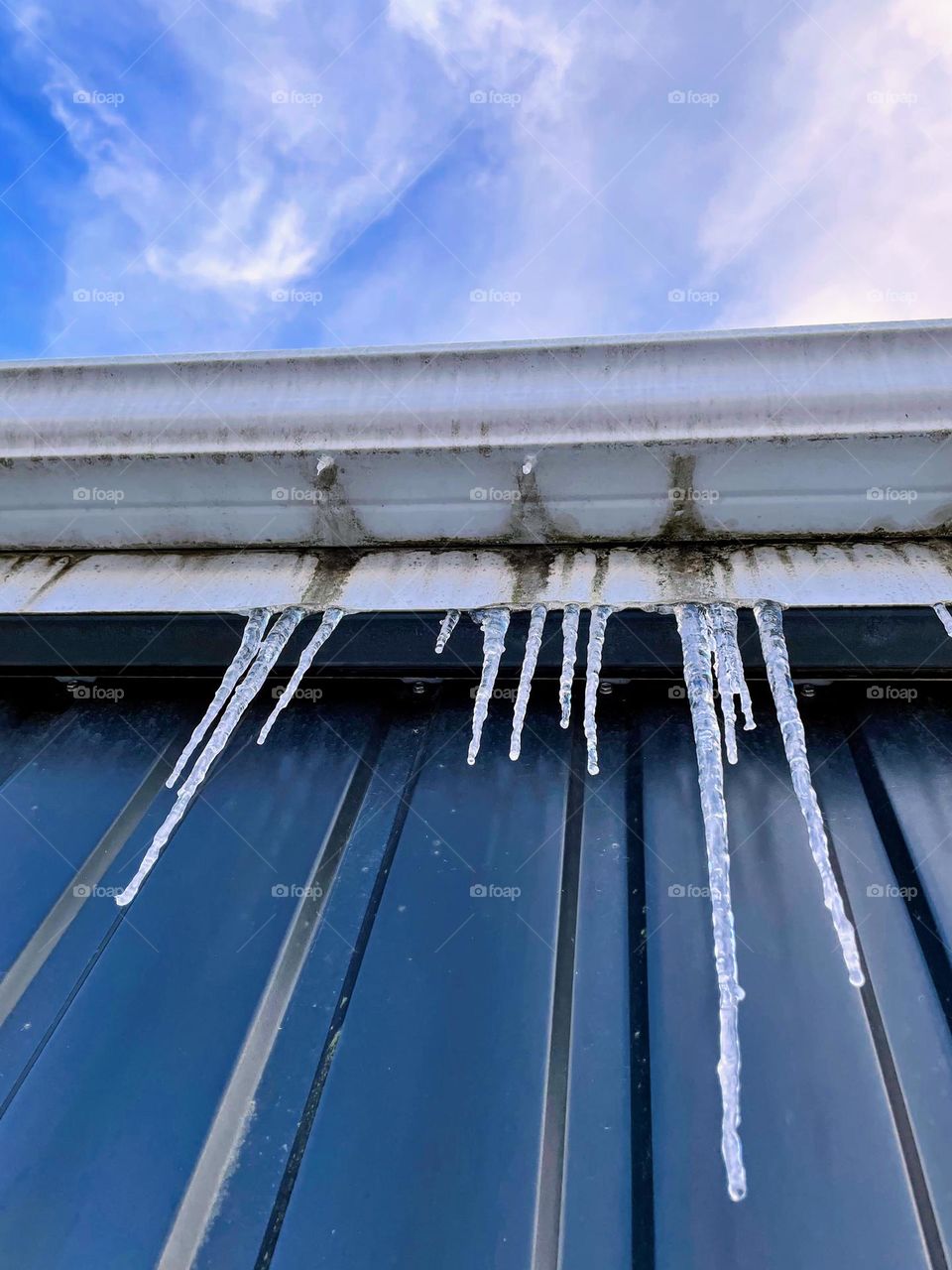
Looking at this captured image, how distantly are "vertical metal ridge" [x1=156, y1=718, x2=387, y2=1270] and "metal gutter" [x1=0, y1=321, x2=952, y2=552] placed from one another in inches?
23.3

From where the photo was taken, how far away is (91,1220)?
0.94m

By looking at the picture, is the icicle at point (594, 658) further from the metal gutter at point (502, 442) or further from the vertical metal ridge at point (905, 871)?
the vertical metal ridge at point (905, 871)

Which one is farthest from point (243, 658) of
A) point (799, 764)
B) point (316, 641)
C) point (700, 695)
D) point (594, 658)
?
point (799, 764)

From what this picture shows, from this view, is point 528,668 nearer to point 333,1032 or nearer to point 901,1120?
point 333,1032

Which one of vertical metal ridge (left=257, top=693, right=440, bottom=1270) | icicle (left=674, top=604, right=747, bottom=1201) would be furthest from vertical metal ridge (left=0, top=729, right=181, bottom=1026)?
icicle (left=674, top=604, right=747, bottom=1201)

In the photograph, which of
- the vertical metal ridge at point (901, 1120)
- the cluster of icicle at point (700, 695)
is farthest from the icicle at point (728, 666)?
the vertical metal ridge at point (901, 1120)

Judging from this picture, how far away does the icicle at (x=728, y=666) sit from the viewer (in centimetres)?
121

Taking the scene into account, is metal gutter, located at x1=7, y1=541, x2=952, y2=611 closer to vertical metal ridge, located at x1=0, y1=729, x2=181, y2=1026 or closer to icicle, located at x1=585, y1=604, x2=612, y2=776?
icicle, located at x1=585, y1=604, x2=612, y2=776

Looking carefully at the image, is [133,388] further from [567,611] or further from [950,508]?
[950,508]

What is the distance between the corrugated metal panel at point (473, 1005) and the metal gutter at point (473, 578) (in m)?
0.27

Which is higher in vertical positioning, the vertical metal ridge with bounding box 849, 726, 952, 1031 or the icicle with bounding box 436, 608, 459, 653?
the icicle with bounding box 436, 608, 459, 653

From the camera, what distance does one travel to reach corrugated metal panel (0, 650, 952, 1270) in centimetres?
90

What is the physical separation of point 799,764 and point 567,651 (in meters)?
0.39

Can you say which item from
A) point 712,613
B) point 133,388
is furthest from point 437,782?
point 133,388
